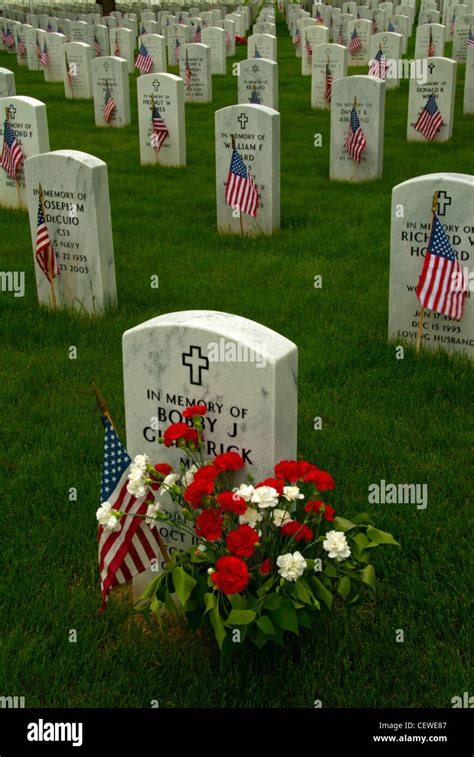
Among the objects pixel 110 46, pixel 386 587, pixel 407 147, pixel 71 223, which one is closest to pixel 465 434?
pixel 386 587

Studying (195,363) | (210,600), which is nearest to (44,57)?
(195,363)

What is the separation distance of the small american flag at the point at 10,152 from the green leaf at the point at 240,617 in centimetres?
782

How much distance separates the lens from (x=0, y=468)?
5109 mm

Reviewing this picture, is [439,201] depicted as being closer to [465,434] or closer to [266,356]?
[465,434]

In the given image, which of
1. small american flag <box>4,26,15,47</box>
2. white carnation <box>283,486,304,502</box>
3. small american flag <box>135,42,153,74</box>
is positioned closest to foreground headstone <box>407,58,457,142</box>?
small american flag <box>135,42,153,74</box>

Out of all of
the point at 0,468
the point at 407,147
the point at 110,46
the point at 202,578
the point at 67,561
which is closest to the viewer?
the point at 202,578

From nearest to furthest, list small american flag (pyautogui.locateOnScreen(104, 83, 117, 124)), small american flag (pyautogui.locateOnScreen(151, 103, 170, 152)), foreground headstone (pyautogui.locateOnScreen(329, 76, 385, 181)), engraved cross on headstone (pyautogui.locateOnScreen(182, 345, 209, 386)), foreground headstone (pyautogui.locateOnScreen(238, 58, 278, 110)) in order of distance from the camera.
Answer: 1. engraved cross on headstone (pyautogui.locateOnScreen(182, 345, 209, 386))
2. foreground headstone (pyautogui.locateOnScreen(329, 76, 385, 181))
3. small american flag (pyautogui.locateOnScreen(151, 103, 170, 152))
4. foreground headstone (pyautogui.locateOnScreen(238, 58, 278, 110))
5. small american flag (pyautogui.locateOnScreen(104, 83, 117, 124))

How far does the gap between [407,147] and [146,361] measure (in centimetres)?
1027

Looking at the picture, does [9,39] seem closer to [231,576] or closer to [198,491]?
[198,491]

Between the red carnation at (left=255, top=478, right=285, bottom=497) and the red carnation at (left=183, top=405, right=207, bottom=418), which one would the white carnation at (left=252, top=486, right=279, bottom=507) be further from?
the red carnation at (left=183, top=405, right=207, bottom=418)

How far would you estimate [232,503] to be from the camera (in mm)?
3367

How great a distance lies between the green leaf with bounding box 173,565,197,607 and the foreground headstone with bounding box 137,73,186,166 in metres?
9.36

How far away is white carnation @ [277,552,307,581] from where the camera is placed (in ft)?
10.9

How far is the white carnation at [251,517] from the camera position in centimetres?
342
